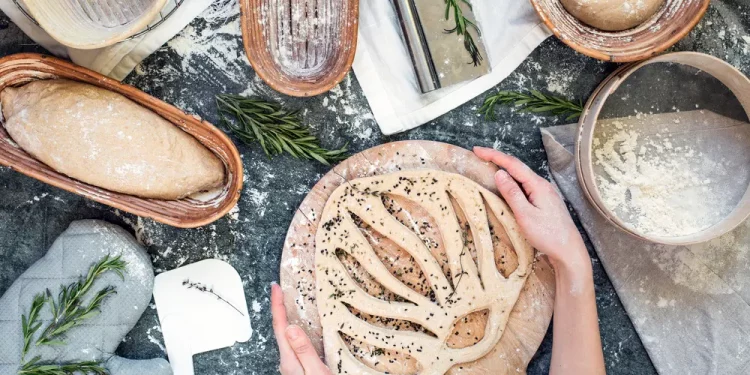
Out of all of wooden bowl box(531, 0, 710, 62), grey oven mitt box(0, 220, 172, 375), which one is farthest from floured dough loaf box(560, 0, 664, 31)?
grey oven mitt box(0, 220, 172, 375)

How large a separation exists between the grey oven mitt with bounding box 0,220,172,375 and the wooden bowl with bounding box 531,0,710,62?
1.40m

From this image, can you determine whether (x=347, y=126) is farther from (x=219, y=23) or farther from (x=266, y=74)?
(x=219, y=23)

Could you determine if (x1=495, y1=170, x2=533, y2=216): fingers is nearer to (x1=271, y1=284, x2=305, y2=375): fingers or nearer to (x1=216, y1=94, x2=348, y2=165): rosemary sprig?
(x1=216, y1=94, x2=348, y2=165): rosemary sprig

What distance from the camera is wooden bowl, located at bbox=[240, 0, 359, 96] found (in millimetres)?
1737

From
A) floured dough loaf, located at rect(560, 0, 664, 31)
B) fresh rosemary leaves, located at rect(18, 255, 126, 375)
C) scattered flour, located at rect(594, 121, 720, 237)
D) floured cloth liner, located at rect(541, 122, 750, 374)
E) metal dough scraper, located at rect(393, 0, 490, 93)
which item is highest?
metal dough scraper, located at rect(393, 0, 490, 93)

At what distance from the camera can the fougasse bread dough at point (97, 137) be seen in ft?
5.58

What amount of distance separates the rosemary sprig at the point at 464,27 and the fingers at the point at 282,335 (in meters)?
0.89

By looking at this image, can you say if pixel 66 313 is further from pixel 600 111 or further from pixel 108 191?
pixel 600 111

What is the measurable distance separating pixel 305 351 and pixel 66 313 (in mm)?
733

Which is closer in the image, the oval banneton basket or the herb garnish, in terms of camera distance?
the oval banneton basket

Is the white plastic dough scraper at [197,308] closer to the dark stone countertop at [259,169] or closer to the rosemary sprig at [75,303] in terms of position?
the dark stone countertop at [259,169]

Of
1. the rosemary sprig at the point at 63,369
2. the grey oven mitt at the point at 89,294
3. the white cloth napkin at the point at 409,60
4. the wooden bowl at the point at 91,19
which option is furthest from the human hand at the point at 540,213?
the rosemary sprig at the point at 63,369

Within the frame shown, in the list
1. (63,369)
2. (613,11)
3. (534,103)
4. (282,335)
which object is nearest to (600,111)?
(534,103)

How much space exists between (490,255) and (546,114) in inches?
19.0
